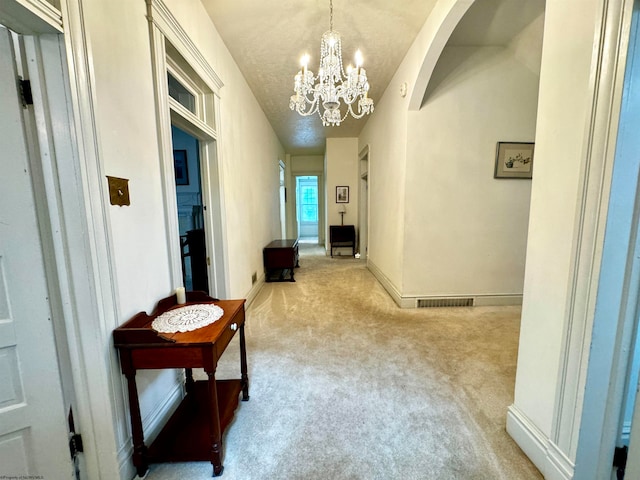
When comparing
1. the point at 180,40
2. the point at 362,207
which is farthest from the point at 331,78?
the point at 362,207

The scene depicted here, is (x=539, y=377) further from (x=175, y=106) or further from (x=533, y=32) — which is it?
(x=533, y=32)

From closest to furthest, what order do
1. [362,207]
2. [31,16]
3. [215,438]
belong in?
[31,16] < [215,438] < [362,207]

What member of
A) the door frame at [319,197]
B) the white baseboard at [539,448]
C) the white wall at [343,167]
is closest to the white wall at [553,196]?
the white baseboard at [539,448]

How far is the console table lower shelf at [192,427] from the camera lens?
1248 mm

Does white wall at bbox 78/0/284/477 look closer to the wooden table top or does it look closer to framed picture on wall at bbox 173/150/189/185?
the wooden table top

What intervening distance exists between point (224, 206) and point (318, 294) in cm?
190

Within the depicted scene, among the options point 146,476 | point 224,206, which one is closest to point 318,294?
point 224,206

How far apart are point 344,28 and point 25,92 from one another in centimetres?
249

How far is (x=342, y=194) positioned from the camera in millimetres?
6473

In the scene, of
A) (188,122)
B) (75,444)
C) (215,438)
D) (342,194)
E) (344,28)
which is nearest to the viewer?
(75,444)

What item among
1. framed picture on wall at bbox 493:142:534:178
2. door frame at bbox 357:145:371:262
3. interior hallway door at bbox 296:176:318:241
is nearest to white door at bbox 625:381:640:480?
framed picture on wall at bbox 493:142:534:178

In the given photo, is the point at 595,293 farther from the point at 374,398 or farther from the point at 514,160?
the point at 514,160

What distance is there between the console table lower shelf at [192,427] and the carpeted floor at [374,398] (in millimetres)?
86

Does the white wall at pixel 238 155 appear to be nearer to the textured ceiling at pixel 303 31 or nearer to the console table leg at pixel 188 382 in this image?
the textured ceiling at pixel 303 31
